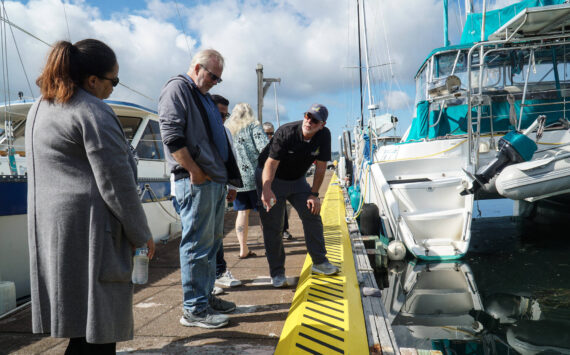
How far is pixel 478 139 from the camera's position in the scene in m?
5.90

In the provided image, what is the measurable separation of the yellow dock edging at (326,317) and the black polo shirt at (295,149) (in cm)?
101

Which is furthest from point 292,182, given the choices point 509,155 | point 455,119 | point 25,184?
point 455,119

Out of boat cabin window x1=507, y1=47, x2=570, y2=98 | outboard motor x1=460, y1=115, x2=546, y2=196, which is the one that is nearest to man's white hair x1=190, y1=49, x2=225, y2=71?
outboard motor x1=460, y1=115, x2=546, y2=196

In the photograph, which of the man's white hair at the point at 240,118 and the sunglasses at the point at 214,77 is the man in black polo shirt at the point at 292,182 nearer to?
the man's white hair at the point at 240,118

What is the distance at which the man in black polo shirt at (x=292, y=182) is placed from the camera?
3189mm

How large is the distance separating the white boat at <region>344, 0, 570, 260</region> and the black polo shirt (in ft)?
9.25

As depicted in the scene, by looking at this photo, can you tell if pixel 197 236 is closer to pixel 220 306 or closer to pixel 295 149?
pixel 220 306

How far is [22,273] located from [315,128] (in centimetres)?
360

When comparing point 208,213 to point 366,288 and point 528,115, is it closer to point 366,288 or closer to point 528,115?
point 366,288

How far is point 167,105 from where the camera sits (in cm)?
227

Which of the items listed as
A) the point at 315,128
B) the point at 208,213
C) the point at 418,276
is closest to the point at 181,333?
the point at 208,213

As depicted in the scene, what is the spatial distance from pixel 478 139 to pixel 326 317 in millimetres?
4571

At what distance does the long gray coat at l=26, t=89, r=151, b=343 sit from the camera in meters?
1.39

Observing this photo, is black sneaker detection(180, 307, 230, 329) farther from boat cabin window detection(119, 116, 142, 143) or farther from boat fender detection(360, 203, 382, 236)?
boat fender detection(360, 203, 382, 236)
